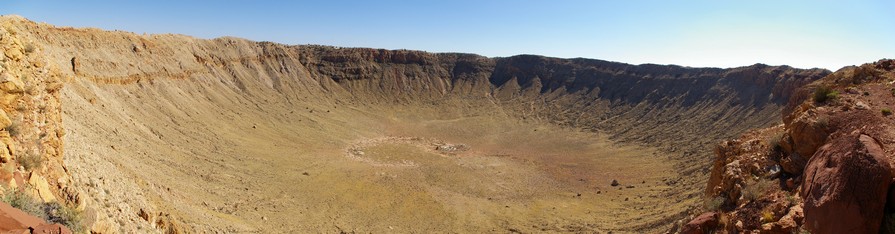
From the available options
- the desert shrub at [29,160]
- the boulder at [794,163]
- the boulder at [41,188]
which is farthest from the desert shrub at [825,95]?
the desert shrub at [29,160]

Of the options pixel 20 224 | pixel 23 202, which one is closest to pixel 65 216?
pixel 23 202

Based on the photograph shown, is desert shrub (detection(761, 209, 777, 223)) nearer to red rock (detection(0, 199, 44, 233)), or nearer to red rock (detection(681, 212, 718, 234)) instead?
red rock (detection(681, 212, 718, 234))

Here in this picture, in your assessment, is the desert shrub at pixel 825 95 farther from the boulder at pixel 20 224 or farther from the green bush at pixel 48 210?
the green bush at pixel 48 210

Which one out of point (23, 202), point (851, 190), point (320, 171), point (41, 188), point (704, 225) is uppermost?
point (851, 190)

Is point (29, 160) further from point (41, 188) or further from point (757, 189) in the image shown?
point (757, 189)

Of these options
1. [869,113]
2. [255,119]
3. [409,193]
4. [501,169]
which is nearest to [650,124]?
[501,169]

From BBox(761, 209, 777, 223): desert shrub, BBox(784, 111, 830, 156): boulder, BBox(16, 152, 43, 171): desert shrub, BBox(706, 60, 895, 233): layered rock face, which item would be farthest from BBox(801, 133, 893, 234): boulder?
BBox(16, 152, 43, 171): desert shrub
